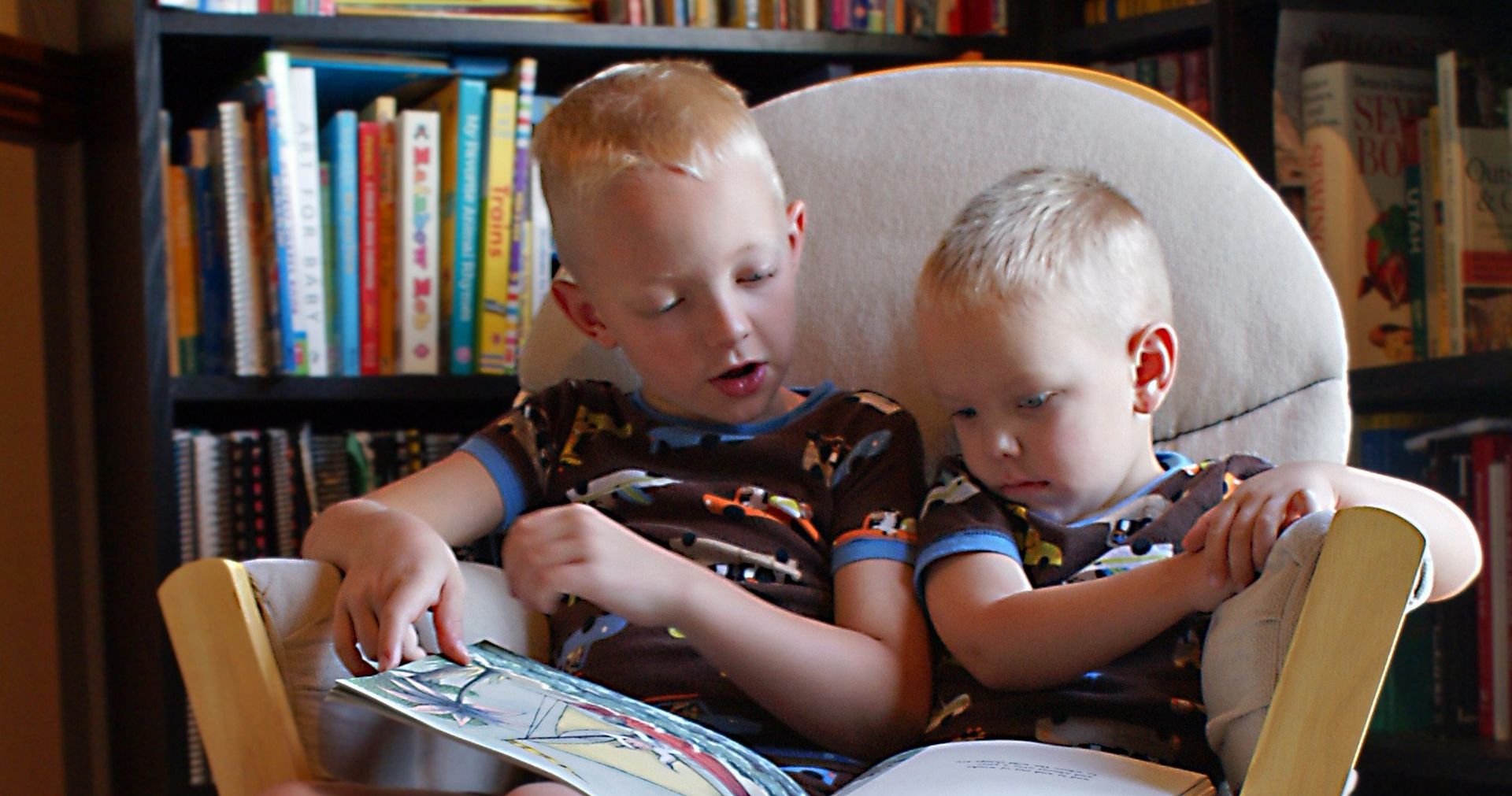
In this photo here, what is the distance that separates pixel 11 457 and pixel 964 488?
115 centimetres

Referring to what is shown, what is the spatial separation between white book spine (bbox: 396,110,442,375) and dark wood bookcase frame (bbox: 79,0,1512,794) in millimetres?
43

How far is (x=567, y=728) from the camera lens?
65 centimetres

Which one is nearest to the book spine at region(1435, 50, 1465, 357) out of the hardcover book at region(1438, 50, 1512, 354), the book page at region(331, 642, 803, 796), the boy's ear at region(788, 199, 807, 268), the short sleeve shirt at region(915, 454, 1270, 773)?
the hardcover book at region(1438, 50, 1512, 354)

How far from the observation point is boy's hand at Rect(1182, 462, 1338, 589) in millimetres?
670

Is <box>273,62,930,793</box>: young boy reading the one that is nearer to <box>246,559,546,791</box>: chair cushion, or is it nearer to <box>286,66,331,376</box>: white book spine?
<box>246,559,546,791</box>: chair cushion

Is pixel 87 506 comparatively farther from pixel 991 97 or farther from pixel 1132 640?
pixel 1132 640

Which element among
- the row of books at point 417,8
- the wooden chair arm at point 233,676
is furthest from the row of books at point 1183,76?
the wooden chair arm at point 233,676

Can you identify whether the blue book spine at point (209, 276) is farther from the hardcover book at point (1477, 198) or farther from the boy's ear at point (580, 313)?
the hardcover book at point (1477, 198)

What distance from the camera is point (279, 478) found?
1532mm

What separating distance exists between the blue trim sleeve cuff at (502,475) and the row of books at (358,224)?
22.6 inches

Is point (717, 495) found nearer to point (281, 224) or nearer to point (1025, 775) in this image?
point (1025, 775)

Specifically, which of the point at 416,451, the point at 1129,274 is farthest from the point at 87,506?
the point at 1129,274

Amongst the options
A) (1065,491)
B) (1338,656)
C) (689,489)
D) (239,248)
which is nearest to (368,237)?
(239,248)

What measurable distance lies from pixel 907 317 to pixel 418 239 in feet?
2.31
